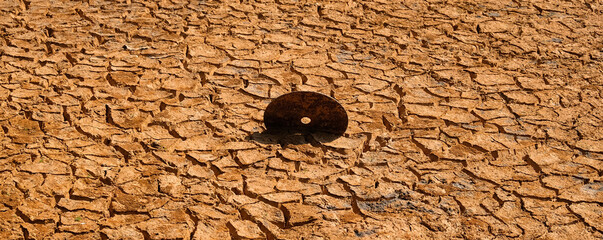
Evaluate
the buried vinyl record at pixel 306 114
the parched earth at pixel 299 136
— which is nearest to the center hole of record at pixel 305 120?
the buried vinyl record at pixel 306 114

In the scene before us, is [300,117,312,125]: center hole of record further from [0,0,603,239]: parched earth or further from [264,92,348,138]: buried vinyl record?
[0,0,603,239]: parched earth

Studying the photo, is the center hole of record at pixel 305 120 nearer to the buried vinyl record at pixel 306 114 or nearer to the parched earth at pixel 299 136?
the buried vinyl record at pixel 306 114

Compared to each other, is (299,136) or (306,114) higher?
(306,114)

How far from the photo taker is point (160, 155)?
13.5 ft

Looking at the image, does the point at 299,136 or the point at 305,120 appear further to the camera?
the point at 305,120

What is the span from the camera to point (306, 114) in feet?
14.3

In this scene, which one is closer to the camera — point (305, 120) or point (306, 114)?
point (306, 114)

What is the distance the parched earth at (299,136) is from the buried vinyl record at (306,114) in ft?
0.32

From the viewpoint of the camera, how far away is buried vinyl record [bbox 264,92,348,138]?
4.32 meters

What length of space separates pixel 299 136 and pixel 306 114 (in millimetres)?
131

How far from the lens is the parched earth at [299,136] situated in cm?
369

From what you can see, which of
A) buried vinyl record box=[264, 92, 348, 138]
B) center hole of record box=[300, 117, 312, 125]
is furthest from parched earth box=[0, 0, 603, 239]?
center hole of record box=[300, 117, 312, 125]

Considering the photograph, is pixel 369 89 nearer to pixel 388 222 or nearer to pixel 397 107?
pixel 397 107

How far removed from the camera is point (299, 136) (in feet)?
14.4
